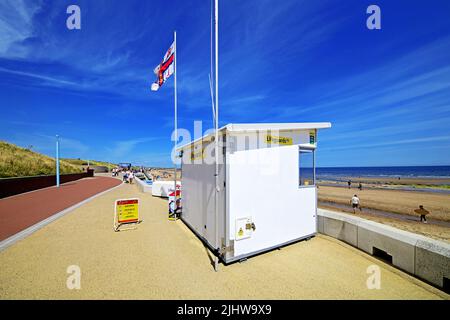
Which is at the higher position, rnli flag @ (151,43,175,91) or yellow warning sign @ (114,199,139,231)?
rnli flag @ (151,43,175,91)

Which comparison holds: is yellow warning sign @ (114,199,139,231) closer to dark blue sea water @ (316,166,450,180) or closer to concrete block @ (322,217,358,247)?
concrete block @ (322,217,358,247)

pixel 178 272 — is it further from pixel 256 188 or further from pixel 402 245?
pixel 402 245

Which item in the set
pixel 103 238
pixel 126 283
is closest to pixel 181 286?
pixel 126 283

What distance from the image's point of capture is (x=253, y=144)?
5.08 m

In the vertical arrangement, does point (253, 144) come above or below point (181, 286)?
above

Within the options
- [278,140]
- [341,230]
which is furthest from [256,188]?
[341,230]

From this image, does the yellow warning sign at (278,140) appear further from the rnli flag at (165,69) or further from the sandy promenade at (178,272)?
the rnli flag at (165,69)

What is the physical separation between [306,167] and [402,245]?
291 centimetres

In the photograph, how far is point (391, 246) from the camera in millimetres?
4480

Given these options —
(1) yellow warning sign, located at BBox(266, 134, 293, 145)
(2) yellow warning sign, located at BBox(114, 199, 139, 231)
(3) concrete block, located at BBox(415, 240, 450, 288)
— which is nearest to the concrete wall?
(3) concrete block, located at BBox(415, 240, 450, 288)

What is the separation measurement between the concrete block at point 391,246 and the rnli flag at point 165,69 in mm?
8741

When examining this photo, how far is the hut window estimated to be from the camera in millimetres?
6254
